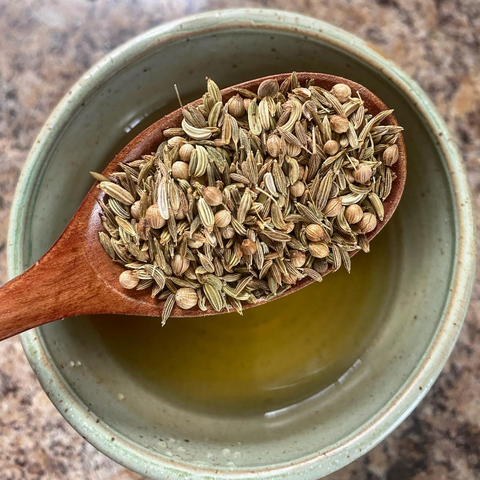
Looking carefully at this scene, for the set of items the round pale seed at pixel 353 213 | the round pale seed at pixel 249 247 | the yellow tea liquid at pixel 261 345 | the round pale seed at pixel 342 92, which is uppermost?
the round pale seed at pixel 342 92

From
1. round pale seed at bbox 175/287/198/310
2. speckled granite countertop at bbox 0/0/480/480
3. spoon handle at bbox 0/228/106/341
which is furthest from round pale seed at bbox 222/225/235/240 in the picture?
speckled granite countertop at bbox 0/0/480/480

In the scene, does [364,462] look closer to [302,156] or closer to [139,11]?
[302,156]

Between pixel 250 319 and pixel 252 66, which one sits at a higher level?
pixel 252 66

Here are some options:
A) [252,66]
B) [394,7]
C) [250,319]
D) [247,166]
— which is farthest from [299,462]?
[394,7]

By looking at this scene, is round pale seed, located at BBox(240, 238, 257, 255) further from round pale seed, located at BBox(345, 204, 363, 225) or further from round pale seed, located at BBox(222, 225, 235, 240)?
round pale seed, located at BBox(345, 204, 363, 225)

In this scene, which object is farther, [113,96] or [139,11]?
[139,11]

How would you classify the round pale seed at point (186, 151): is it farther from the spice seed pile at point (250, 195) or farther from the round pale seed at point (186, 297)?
the round pale seed at point (186, 297)

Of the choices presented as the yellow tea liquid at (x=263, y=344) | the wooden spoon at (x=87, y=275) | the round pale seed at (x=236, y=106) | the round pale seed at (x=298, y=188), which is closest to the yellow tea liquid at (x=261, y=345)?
the yellow tea liquid at (x=263, y=344)
